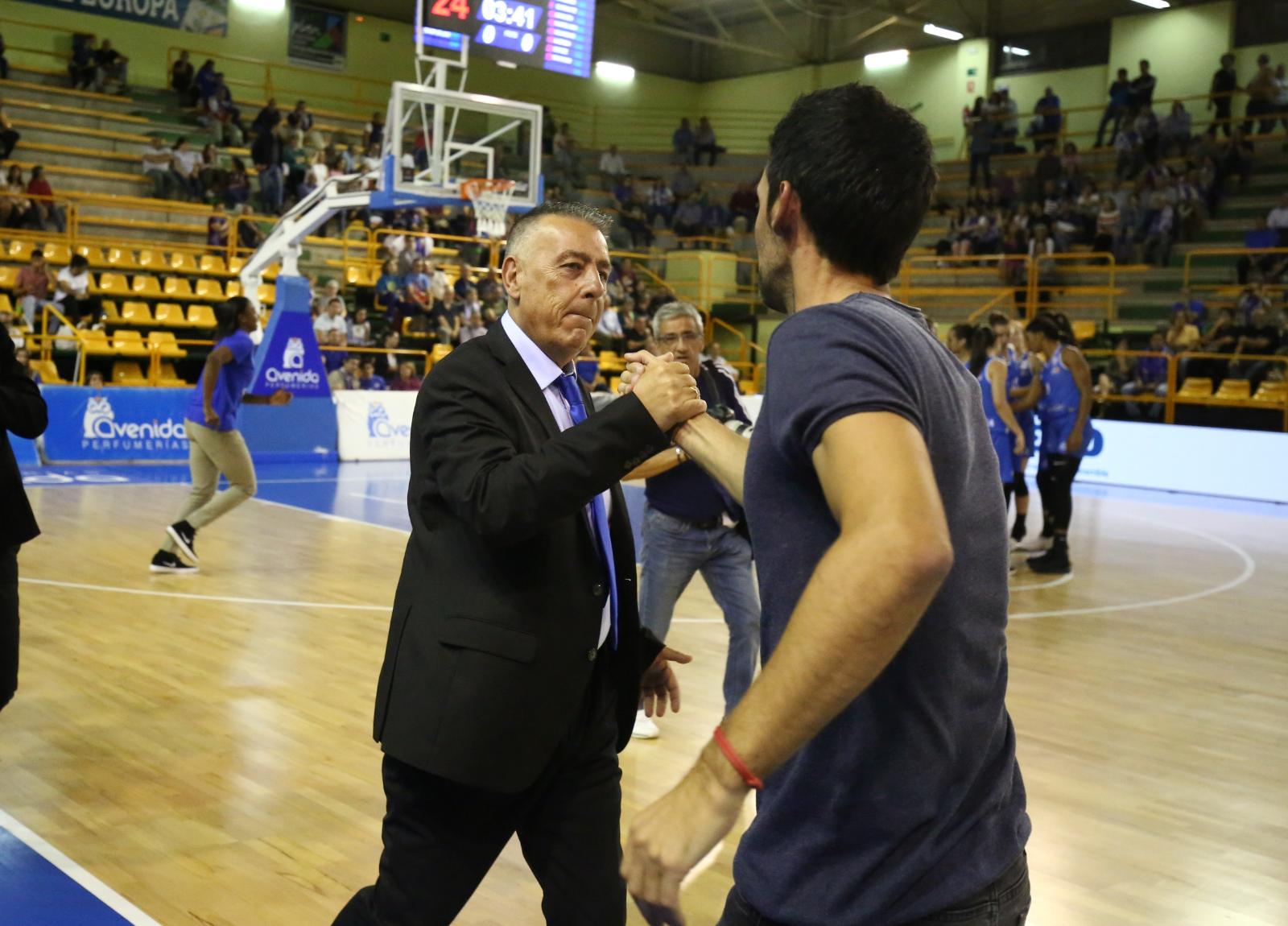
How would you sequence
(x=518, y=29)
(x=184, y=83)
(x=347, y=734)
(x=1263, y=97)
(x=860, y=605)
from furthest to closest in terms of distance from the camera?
(x=184, y=83) < (x=1263, y=97) < (x=518, y=29) < (x=347, y=734) < (x=860, y=605)

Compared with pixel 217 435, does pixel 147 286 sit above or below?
above

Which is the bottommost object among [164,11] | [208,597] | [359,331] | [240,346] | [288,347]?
[208,597]

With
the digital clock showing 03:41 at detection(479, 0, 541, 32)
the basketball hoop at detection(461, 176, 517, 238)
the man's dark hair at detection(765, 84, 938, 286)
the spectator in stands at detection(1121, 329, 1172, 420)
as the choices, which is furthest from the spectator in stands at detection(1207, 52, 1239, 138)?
the man's dark hair at detection(765, 84, 938, 286)

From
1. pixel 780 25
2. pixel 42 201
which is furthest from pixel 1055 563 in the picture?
pixel 780 25

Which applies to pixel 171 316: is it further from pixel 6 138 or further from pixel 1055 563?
pixel 1055 563

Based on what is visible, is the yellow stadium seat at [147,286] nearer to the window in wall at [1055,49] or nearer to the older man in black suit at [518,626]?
the older man in black suit at [518,626]

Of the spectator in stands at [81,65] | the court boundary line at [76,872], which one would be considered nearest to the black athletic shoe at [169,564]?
the court boundary line at [76,872]

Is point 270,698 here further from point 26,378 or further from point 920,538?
point 920,538

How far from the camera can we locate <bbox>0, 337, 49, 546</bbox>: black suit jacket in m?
4.06

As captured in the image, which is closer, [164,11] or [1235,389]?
[1235,389]

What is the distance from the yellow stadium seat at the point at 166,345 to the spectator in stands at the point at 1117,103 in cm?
1880

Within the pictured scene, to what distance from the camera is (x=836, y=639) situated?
146 cm

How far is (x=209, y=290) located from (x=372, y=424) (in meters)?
4.80

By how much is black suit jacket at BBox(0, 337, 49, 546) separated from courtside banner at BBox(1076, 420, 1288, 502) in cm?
1449
